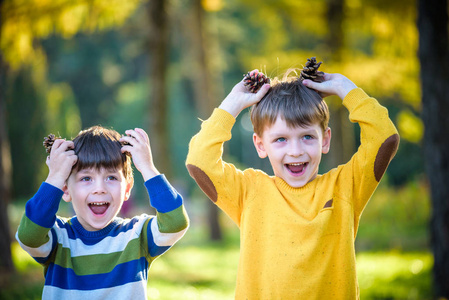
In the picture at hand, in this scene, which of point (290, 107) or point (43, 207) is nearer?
point (43, 207)

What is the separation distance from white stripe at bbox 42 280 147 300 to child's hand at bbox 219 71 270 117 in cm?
97

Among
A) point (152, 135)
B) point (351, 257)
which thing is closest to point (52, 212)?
point (351, 257)

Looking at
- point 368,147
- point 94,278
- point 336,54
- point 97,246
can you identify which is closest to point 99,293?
point 94,278

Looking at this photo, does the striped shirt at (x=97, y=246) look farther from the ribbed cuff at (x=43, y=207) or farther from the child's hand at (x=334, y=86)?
the child's hand at (x=334, y=86)

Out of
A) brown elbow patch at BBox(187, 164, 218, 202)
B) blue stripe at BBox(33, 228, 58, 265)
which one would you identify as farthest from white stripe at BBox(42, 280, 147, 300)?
brown elbow patch at BBox(187, 164, 218, 202)

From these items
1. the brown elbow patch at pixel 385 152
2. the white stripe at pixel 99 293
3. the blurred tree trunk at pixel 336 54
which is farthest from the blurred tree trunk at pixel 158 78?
the brown elbow patch at pixel 385 152

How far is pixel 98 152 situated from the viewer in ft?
7.46

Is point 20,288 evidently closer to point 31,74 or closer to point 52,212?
point 52,212

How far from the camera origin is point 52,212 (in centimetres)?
208

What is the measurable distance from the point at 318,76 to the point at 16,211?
632 inches

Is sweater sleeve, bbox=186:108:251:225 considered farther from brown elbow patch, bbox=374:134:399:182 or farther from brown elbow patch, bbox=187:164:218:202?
brown elbow patch, bbox=374:134:399:182

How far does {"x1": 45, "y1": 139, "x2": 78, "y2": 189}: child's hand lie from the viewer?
2135 millimetres

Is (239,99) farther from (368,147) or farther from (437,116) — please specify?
(437,116)

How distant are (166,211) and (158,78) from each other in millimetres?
6863
